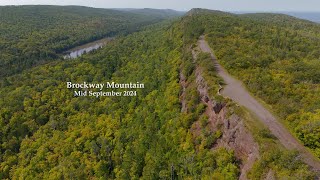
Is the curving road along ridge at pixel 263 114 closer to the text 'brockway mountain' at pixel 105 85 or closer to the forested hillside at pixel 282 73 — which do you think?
the forested hillside at pixel 282 73

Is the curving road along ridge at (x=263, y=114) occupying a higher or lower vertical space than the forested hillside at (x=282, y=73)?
lower

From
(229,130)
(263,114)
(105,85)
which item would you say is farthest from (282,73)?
(105,85)

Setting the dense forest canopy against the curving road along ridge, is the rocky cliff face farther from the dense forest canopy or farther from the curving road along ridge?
the curving road along ridge

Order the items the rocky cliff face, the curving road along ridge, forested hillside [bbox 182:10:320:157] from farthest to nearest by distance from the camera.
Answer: forested hillside [bbox 182:10:320:157] → the rocky cliff face → the curving road along ridge

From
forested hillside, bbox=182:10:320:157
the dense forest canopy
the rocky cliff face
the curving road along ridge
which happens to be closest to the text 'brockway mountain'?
the dense forest canopy

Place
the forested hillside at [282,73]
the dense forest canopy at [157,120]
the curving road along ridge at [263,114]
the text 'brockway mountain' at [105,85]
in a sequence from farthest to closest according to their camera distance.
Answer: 1. the text 'brockway mountain' at [105,85]
2. the dense forest canopy at [157,120]
3. the forested hillside at [282,73]
4. the curving road along ridge at [263,114]

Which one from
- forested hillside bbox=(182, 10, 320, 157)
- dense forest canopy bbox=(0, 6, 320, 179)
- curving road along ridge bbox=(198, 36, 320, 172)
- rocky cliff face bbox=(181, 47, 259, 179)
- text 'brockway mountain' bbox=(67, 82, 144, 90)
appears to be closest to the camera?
curving road along ridge bbox=(198, 36, 320, 172)

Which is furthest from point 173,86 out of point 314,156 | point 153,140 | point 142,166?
point 314,156

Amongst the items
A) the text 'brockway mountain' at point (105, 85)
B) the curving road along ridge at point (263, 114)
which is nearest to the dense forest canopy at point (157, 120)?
the curving road along ridge at point (263, 114)

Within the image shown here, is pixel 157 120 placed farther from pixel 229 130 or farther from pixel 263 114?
pixel 263 114
